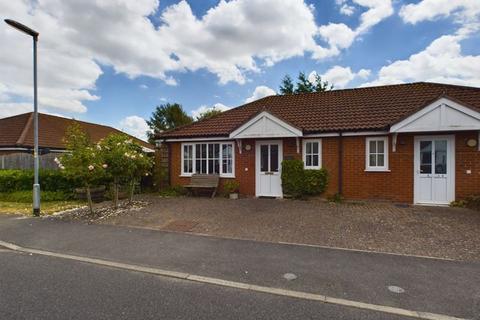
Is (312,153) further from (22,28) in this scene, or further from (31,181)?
(31,181)

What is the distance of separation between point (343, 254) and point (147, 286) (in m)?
3.46

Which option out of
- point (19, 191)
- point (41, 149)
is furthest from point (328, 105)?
point (41, 149)

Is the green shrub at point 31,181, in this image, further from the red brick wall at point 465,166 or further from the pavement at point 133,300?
the red brick wall at point 465,166

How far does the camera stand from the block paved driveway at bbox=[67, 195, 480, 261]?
577cm

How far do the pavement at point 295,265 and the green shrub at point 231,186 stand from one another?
556cm

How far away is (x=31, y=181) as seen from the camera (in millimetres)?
12164

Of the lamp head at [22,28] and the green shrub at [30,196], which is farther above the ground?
the lamp head at [22,28]

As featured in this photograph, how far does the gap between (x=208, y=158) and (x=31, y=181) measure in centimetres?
777

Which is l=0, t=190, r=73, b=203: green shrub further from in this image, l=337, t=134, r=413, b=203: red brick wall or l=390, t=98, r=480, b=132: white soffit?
l=390, t=98, r=480, b=132: white soffit

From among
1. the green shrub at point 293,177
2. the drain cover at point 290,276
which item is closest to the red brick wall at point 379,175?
the green shrub at point 293,177

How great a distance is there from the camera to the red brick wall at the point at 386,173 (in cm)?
951

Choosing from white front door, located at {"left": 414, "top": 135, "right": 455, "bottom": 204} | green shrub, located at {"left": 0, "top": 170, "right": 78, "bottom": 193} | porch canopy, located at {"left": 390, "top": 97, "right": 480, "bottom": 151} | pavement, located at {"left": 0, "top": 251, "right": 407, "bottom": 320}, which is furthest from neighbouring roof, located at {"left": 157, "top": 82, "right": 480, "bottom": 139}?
pavement, located at {"left": 0, "top": 251, "right": 407, "bottom": 320}

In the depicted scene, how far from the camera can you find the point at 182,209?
931 centimetres

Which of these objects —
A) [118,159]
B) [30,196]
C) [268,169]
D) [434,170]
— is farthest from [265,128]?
[30,196]
